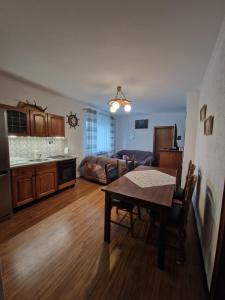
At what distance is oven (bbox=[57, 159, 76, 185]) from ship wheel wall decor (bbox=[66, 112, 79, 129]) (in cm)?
122

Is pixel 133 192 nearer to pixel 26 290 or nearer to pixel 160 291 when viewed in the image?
pixel 160 291

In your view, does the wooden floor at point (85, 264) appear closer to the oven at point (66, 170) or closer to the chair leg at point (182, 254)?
the chair leg at point (182, 254)

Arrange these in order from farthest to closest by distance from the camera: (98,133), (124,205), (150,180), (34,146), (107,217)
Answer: (98,133), (34,146), (150,180), (124,205), (107,217)

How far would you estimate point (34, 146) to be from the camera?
3.43 meters

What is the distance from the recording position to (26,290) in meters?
1.34

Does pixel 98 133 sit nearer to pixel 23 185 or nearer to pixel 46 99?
pixel 46 99

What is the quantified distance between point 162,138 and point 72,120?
13.1 feet

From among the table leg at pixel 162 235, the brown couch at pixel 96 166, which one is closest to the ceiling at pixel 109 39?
the table leg at pixel 162 235

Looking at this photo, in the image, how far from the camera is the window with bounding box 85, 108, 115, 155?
16.9 feet

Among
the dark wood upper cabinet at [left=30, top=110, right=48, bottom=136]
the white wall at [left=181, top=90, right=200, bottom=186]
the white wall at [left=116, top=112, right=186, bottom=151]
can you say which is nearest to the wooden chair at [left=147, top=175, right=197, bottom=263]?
the white wall at [left=181, top=90, right=200, bottom=186]

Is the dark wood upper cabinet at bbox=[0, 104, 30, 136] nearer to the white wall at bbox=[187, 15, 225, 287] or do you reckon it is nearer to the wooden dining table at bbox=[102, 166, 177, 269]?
the wooden dining table at bbox=[102, 166, 177, 269]

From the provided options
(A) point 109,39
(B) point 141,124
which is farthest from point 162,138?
(A) point 109,39

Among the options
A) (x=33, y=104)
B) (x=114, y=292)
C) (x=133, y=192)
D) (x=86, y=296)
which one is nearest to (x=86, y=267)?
(x=86, y=296)

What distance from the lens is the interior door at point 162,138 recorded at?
6.17 meters
